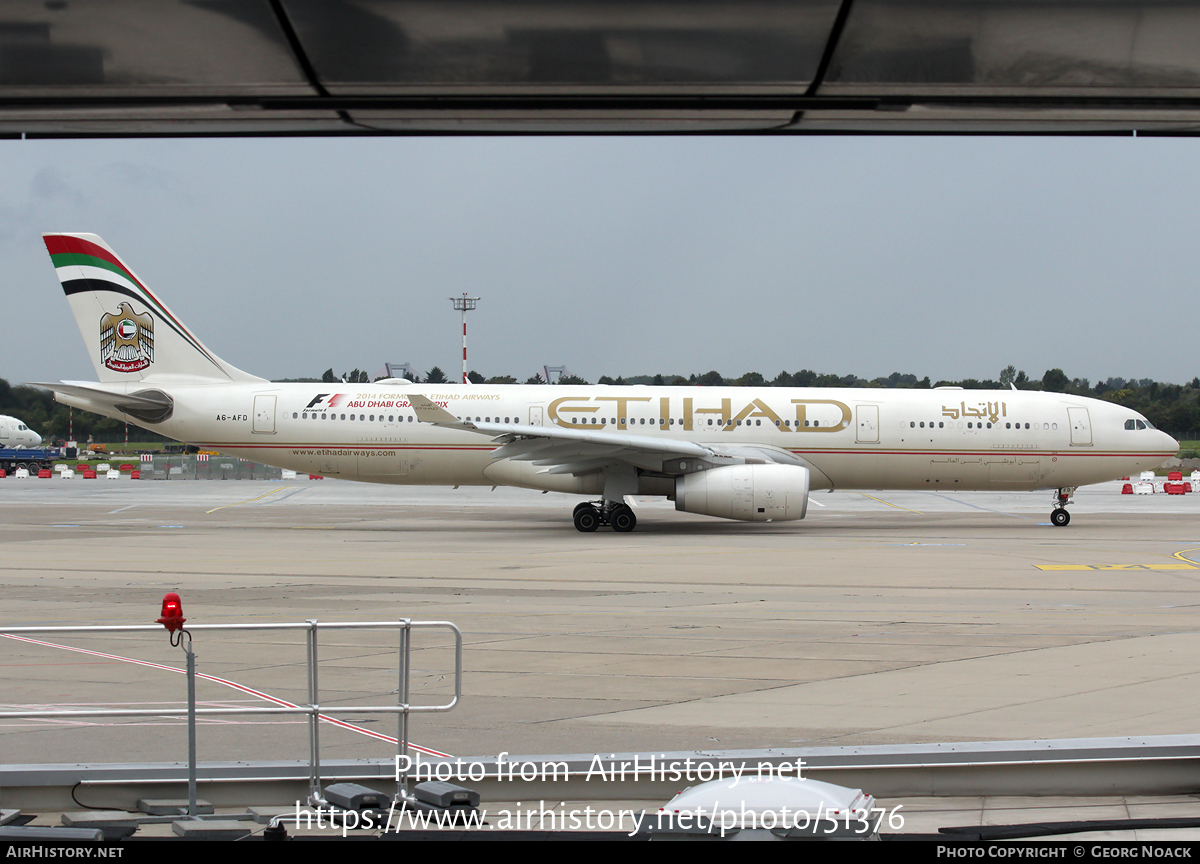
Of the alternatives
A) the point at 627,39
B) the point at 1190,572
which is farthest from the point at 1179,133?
the point at 1190,572

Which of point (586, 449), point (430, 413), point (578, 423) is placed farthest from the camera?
point (578, 423)

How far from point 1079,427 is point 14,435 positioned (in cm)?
7045

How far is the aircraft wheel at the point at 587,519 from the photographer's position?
75.4 ft

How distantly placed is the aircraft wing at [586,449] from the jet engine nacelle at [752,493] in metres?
0.75

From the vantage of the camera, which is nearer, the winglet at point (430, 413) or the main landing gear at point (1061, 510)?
the winglet at point (430, 413)

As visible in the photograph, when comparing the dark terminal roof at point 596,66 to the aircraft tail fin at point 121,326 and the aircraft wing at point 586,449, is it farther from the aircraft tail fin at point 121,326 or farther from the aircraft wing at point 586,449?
the aircraft tail fin at point 121,326

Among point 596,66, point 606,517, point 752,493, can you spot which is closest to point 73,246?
point 606,517

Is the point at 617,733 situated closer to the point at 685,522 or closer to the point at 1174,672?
the point at 1174,672

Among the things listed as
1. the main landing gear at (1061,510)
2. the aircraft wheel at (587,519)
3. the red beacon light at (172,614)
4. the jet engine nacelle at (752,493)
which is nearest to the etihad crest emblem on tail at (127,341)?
the aircraft wheel at (587,519)

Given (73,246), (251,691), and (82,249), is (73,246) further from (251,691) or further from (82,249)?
(251,691)

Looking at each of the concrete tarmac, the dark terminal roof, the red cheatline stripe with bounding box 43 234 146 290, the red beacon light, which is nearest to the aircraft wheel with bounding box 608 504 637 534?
the concrete tarmac

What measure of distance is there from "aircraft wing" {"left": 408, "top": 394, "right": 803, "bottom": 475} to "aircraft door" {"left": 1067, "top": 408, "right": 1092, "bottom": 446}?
6.58m

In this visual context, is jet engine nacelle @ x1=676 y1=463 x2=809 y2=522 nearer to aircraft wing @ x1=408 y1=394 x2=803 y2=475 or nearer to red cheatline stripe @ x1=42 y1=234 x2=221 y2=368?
aircraft wing @ x1=408 y1=394 x2=803 y2=475

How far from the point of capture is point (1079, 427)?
79.4ft
